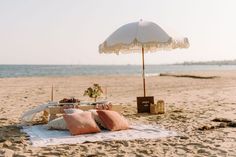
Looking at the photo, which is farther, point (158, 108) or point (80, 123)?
point (158, 108)

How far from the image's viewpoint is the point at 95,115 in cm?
802

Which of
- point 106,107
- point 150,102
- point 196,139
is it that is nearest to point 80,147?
point 196,139

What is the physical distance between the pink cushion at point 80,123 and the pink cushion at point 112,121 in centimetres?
27

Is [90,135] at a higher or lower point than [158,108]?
lower

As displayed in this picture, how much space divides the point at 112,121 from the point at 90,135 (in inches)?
27.9

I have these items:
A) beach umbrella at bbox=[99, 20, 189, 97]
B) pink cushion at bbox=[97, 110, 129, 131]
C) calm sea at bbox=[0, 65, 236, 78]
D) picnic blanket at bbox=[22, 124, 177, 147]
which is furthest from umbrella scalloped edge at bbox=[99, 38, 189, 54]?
calm sea at bbox=[0, 65, 236, 78]

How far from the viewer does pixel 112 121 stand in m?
7.86

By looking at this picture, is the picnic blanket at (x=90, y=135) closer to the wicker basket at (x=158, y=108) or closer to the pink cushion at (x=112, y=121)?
the pink cushion at (x=112, y=121)

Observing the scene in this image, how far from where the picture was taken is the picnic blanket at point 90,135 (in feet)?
22.4

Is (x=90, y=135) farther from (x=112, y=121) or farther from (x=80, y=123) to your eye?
(x=112, y=121)

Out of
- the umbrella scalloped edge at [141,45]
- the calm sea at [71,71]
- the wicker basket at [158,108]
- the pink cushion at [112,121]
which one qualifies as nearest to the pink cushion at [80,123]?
the pink cushion at [112,121]

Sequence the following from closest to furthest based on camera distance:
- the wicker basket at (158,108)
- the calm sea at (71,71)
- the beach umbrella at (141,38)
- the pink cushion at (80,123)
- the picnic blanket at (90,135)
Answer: the picnic blanket at (90,135)
the pink cushion at (80,123)
the beach umbrella at (141,38)
the wicker basket at (158,108)
the calm sea at (71,71)

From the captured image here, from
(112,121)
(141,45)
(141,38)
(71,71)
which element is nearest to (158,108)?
(141,45)

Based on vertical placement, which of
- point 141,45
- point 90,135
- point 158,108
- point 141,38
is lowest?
point 90,135
